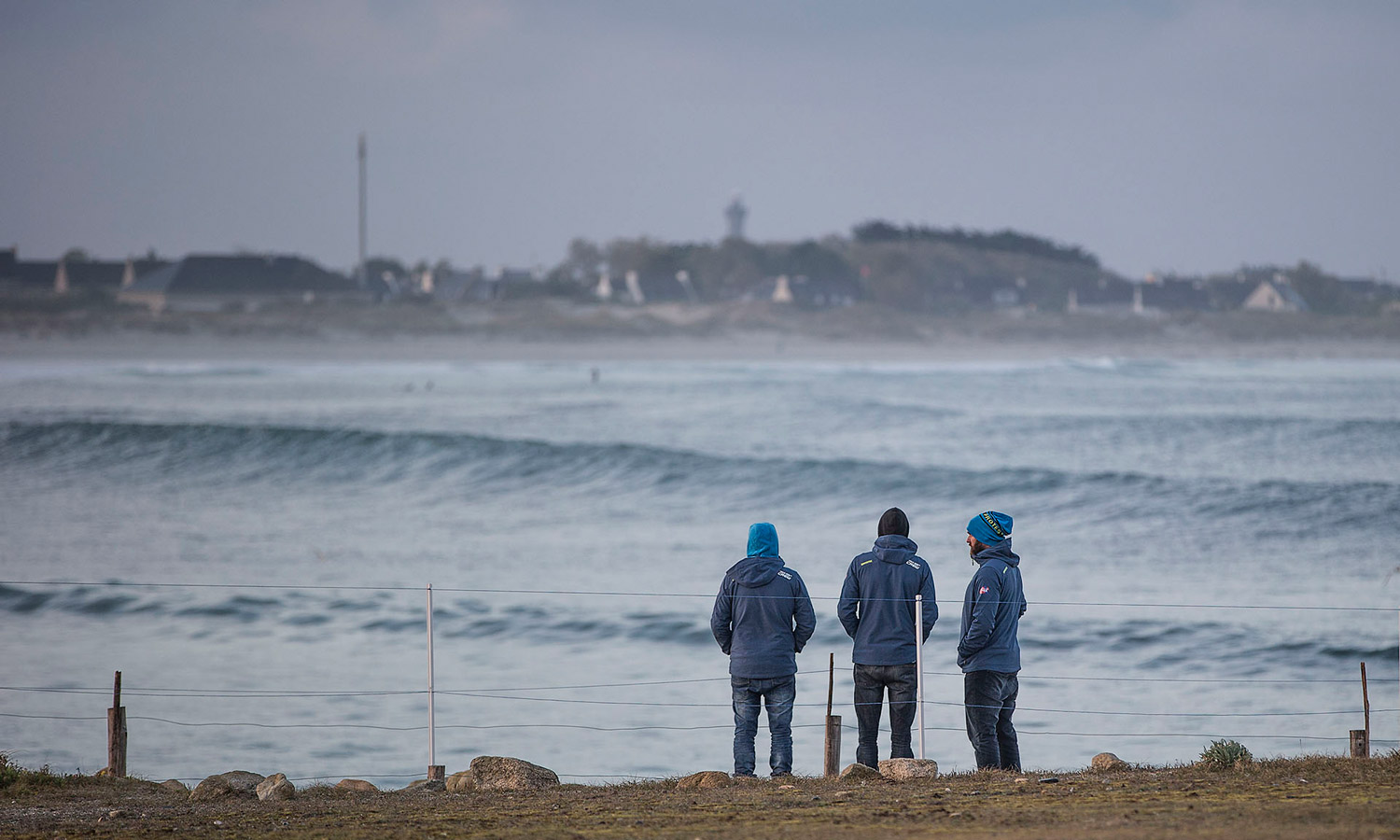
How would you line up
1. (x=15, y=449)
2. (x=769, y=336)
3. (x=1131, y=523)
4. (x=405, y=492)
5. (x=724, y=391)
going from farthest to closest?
(x=769, y=336), (x=724, y=391), (x=15, y=449), (x=405, y=492), (x=1131, y=523)

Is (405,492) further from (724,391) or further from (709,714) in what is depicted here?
(724,391)

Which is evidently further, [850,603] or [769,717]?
[769,717]

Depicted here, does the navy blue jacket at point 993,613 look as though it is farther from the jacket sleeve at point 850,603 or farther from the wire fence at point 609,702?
the wire fence at point 609,702

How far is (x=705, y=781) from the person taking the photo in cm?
662

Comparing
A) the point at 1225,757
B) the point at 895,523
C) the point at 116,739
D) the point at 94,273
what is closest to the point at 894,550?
the point at 895,523

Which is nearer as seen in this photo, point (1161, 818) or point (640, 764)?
point (1161, 818)

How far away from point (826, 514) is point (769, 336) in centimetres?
6558

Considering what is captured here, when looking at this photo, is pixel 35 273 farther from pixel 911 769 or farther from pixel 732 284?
pixel 911 769

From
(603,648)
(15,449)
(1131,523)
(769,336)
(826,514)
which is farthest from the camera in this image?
(769,336)

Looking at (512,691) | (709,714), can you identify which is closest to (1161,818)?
(709,714)

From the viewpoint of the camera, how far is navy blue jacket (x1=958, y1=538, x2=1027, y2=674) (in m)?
6.46

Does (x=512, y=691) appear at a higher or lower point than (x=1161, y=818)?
lower

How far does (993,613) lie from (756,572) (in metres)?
1.21

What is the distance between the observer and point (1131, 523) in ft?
73.3
